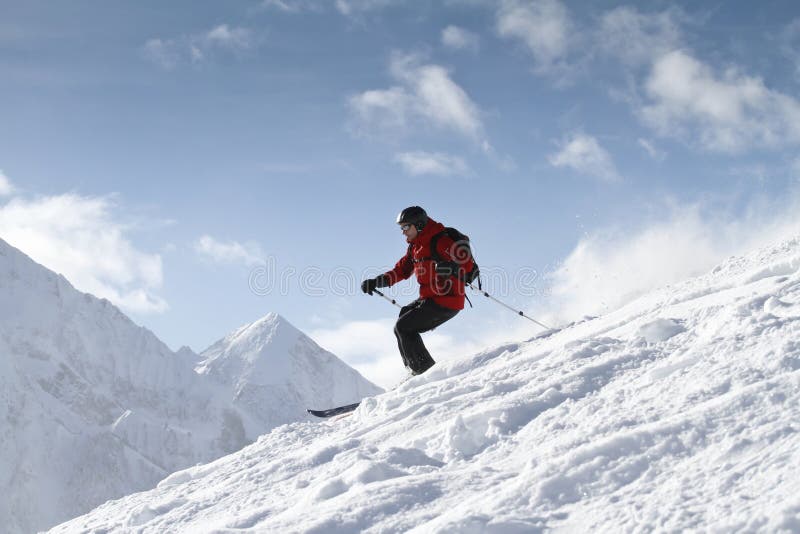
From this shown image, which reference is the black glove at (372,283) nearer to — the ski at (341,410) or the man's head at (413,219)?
the man's head at (413,219)

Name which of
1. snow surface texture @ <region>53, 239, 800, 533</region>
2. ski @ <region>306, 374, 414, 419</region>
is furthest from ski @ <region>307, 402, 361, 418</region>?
snow surface texture @ <region>53, 239, 800, 533</region>

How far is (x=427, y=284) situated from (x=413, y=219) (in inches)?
35.6

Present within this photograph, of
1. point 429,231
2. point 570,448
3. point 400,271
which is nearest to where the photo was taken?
point 570,448

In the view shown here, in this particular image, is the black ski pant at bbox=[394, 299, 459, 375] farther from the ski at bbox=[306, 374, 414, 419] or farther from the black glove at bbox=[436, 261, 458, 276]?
the black glove at bbox=[436, 261, 458, 276]

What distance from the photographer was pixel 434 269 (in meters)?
9.01

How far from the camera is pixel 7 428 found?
184 meters

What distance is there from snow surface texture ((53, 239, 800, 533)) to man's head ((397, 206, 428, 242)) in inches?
106

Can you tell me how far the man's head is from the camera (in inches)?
358

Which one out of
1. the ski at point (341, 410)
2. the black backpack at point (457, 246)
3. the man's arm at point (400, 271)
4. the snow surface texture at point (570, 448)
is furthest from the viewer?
the man's arm at point (400, 271)

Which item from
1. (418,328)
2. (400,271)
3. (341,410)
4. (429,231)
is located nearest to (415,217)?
(429,231)

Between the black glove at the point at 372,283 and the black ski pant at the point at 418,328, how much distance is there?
92 centimetres

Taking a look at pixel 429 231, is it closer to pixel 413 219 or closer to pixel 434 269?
pixel 413 219

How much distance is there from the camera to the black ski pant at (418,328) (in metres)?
9.08

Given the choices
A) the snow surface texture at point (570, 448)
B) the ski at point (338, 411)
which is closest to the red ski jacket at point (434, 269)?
the ski at point (338, 411)
